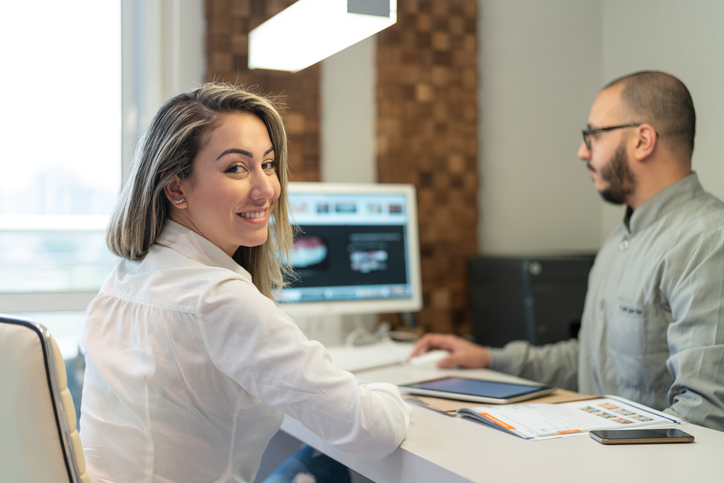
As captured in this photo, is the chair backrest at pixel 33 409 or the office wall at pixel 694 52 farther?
the office wall at pixel 694 52

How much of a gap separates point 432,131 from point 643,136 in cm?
95

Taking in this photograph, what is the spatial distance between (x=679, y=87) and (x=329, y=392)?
127 cm

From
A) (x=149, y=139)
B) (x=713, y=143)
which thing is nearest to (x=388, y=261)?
(x=149, y=139)

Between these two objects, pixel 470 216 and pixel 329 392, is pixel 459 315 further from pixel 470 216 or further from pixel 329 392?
pixel 329 392

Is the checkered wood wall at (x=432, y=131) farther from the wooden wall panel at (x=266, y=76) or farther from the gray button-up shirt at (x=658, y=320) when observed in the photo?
the gray button-up shirt at (x=658, y=320)

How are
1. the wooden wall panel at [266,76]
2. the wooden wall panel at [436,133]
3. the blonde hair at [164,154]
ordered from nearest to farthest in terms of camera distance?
the blonde hair at [164,154] < the wooden wall panel at [266,76] < the wooden wall panel at [436,133]

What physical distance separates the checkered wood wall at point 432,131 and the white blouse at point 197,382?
1281 mm

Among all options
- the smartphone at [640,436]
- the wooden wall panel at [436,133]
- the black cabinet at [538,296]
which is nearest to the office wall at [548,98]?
the wooden wall panel at [436,133]

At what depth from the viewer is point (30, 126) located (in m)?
2.01

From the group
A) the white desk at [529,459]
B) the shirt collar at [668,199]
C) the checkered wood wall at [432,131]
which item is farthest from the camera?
the checkered wood wall at [432,131]

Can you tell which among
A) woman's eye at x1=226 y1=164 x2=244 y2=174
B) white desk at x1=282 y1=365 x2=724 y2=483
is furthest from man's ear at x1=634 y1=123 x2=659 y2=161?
woman's eye at x1=226 y1=164 x2=244 y2=174

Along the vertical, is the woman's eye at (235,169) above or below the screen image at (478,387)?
above

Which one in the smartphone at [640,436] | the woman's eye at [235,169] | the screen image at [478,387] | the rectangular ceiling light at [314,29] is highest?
the rectangular ceiling light at [314,29]

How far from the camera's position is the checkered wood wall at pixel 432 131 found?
88.3 inches
